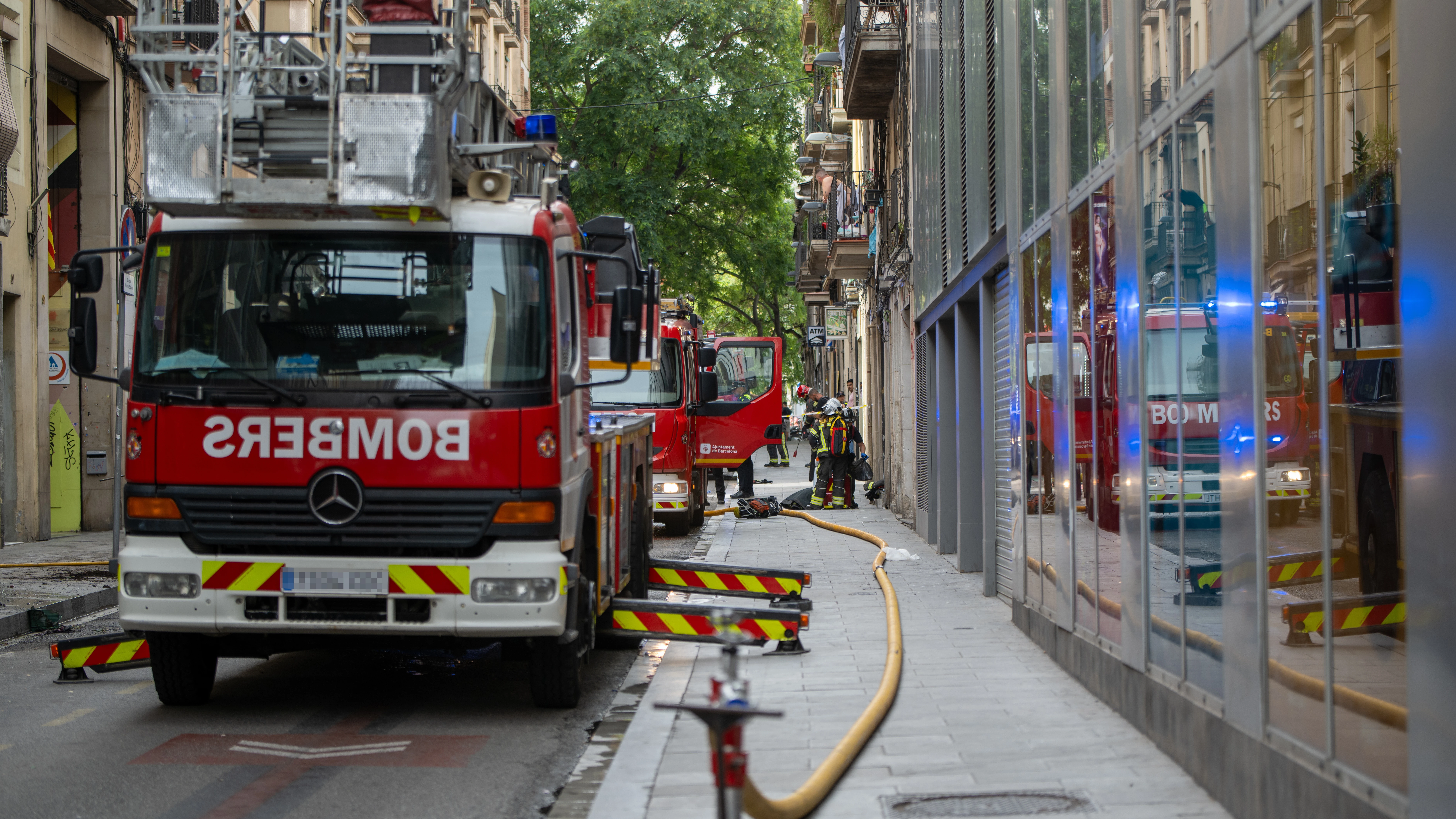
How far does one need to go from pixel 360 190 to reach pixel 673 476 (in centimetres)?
1279

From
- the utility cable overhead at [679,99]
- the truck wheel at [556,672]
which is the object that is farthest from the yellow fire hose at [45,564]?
the utility cable overhead at [679,99]

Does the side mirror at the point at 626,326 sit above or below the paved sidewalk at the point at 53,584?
above

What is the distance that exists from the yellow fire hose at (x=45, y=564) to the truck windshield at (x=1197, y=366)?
448 inches

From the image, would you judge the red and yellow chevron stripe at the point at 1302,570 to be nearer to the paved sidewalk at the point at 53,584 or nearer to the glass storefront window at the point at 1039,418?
the glass storefront window at the point at 1039,418

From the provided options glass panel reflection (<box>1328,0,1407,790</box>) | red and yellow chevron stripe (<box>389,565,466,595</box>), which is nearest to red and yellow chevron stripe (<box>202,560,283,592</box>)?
red and yellow chevron stripe (<box>389,565,466,595</box>)

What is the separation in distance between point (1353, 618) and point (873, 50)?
19.1 meters

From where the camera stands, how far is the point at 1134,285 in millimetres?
6949

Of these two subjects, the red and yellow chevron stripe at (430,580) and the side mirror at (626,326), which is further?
the side mirror at (626,326)

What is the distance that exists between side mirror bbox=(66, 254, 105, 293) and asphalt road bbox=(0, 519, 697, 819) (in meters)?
2.22

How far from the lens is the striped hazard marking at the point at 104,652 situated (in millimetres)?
8289

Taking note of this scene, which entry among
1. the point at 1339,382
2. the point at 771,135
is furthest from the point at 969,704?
the point at 771,135

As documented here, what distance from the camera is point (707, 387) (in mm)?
18438

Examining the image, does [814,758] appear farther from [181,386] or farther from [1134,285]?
[181,386]

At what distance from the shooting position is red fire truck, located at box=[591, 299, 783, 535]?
18812 millimetres
